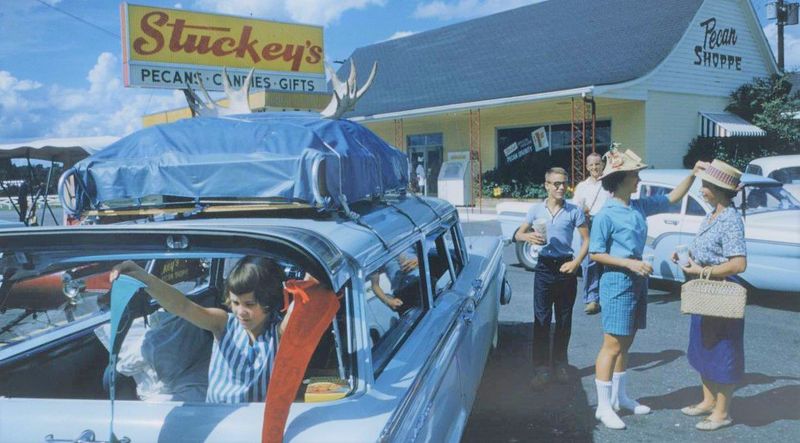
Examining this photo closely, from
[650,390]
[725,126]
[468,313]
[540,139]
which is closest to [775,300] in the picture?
[650,390]

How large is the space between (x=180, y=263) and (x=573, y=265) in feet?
8.93

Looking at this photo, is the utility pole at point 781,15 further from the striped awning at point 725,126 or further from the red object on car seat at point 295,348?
the red object on car seat at point 295,348

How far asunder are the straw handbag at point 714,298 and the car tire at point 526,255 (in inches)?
213

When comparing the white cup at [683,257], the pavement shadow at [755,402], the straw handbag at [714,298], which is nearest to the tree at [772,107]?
the pavement shadow at [755,402]

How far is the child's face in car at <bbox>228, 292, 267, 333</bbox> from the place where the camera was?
7.79ft

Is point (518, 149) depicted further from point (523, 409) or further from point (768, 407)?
point (523, 409)

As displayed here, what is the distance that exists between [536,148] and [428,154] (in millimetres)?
4880

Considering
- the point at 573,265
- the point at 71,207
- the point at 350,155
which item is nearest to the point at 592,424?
the point at 573,265

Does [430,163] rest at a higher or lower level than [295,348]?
higher

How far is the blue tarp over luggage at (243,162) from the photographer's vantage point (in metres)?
2.69

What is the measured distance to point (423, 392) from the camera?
7.65 feet

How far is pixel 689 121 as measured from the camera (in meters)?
18.6

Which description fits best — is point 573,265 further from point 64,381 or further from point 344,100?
point 64,381

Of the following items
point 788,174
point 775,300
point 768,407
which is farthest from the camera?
point 788,174
